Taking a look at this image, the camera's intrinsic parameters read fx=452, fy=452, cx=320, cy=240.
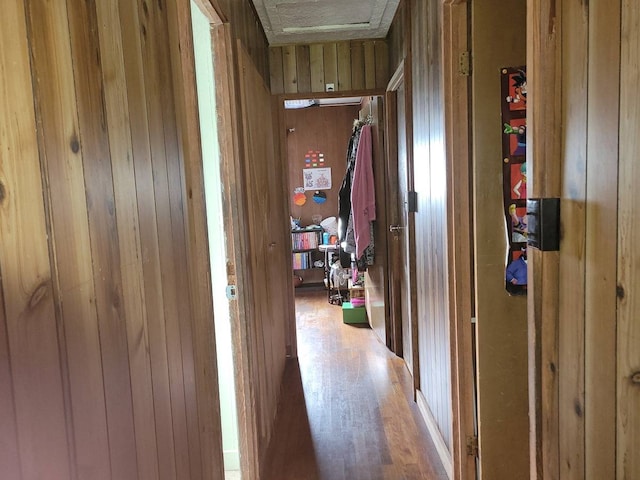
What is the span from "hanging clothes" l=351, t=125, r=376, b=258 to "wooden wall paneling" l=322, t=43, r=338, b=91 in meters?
0.62

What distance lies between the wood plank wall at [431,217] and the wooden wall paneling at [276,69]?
1198 mm

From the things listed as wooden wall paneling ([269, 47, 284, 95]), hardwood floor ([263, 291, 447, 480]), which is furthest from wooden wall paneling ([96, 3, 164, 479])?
wooden wall paneling ([269, 47, 284, 95])

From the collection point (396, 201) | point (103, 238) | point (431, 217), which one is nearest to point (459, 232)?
point (431, 217)

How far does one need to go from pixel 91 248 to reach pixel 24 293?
0.18m

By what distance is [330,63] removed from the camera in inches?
137

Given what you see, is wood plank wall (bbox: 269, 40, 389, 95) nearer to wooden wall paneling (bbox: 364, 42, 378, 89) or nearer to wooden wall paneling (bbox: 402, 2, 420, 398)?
wooden wall paneling (bbox: 364, 42, 378, 89)

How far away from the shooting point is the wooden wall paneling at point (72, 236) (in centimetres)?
63

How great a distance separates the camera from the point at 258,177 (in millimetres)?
2439

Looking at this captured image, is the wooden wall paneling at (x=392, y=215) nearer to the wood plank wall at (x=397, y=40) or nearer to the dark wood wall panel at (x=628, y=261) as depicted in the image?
the wood plank wall at (x=397, y=40)

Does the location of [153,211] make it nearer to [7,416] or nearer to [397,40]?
[7,416]

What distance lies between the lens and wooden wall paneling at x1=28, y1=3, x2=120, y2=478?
63 centimetres

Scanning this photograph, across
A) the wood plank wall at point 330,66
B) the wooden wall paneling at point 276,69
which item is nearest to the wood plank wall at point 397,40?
the wood plank wall at point 330,66

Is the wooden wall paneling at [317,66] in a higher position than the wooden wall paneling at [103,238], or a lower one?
higher

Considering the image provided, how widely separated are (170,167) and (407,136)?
197 cm
